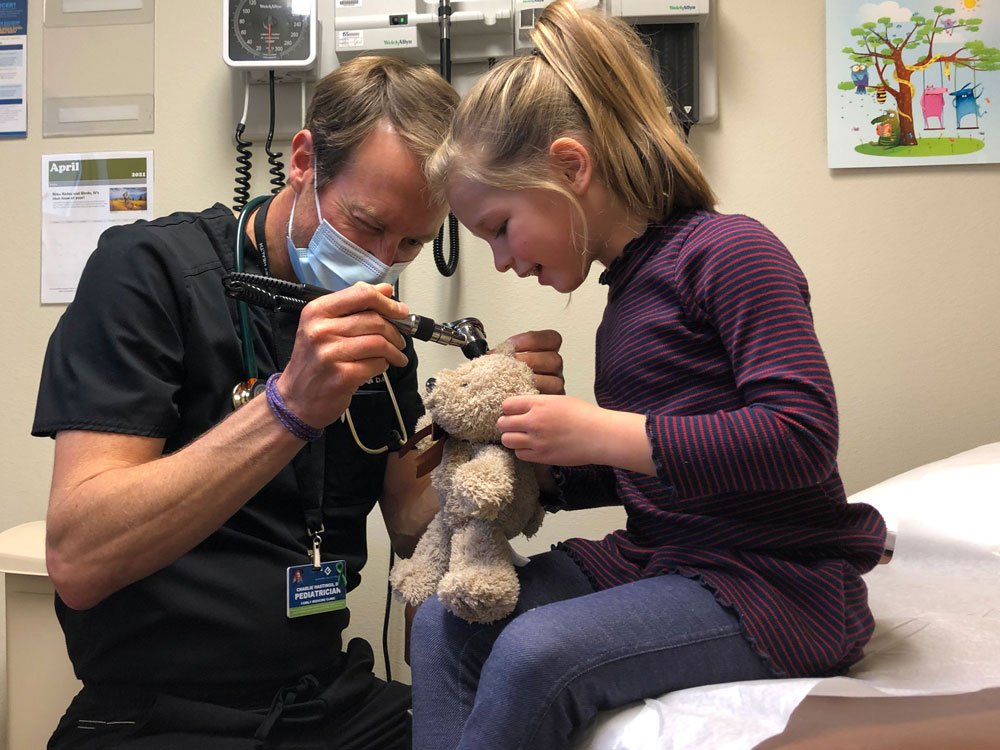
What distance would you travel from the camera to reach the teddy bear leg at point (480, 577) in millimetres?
821

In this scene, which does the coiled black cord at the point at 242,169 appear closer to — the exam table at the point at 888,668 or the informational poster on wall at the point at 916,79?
the exam table at the point at 888,668

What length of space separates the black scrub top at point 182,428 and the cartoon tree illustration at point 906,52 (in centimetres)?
130

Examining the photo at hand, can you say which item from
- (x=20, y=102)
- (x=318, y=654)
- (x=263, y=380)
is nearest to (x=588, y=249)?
(x=263, y=380)

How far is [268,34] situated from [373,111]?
67cm

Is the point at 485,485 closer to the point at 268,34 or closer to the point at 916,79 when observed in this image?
the point at 268,34

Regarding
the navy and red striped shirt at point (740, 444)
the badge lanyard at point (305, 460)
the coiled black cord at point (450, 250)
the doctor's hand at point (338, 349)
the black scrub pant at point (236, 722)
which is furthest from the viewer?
the coiled black cord at point (450, 250)

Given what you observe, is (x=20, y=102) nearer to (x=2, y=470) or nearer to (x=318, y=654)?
(x=2, y=470)

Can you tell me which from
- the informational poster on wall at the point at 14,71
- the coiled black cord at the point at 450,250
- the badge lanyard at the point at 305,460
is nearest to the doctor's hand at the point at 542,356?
the badge lanyard at the point at 305,460

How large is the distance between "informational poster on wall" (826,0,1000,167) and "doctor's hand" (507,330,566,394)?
1.02m

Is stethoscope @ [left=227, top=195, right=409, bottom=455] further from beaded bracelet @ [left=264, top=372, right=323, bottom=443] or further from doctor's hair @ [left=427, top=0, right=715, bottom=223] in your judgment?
doctor's hair @ [left=427, top=0, right=715, bottom=223]

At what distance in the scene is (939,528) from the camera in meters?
1.23

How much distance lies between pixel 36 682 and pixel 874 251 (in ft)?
5.86

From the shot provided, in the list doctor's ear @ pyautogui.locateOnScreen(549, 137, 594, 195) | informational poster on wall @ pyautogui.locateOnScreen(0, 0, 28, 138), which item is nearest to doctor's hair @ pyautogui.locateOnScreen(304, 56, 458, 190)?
doctor's ear @ pyautogui.locateOnScreen(549, 137, 594, 195)

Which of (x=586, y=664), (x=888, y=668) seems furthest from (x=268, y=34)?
(x=888, y=668)
